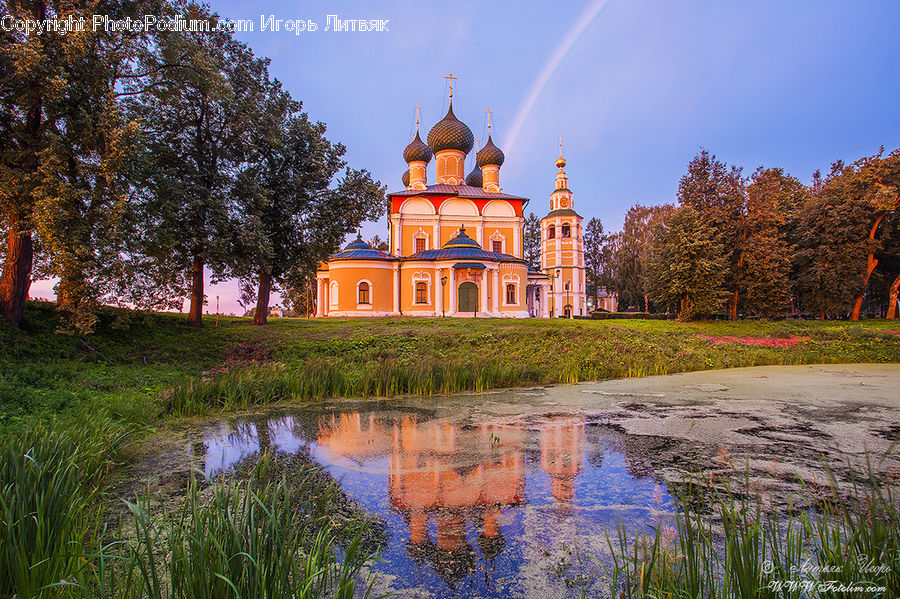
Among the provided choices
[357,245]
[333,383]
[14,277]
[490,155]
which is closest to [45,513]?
[333,383]

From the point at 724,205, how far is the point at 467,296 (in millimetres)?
13370

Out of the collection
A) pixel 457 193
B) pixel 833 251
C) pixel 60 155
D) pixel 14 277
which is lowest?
pixel 14 277

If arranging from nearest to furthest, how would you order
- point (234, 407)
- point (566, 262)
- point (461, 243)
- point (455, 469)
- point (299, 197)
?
point (455, 469), point (234, 407), point (299, 197), point (461, 243), point (566, 262)

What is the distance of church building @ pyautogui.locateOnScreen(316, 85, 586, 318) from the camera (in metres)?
26.0

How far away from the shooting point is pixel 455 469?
3.65 m

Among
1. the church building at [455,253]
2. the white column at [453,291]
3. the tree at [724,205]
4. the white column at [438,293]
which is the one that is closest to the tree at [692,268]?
the tree at [724,205]

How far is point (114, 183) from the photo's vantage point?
26.2 ft

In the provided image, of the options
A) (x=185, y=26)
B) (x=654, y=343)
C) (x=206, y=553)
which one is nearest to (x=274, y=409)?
(x=206, y=553)

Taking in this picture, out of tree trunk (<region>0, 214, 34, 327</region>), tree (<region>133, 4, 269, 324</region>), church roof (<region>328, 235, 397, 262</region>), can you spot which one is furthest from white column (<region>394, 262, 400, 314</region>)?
tree trunk (<region>0, 214, 34, 327</region>)

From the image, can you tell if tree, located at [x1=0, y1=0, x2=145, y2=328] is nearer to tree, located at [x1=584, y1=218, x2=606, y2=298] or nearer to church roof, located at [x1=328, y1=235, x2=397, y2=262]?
church roof, located at [x1=328, y1=235, x2=397, y2=262]

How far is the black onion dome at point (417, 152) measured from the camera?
112ft

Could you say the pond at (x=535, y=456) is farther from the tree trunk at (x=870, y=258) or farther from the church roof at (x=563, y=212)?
the church roof at (x=563, y=212)

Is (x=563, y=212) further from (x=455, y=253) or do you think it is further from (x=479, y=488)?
(x=479, y=488)

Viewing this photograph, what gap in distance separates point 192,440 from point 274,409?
156cm
